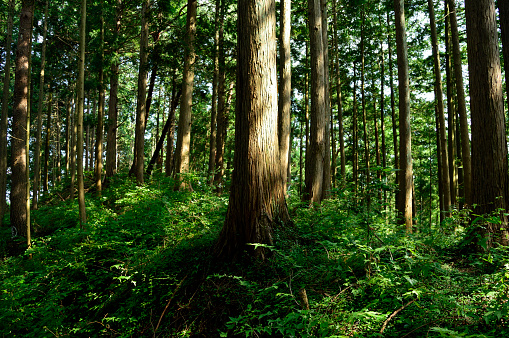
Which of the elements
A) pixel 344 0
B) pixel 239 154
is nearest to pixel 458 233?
pixel 239 154

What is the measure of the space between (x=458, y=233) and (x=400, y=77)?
5167mm

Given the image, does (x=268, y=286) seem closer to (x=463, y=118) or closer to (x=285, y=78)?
(x=285, y=78)

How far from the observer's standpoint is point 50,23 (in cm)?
1772

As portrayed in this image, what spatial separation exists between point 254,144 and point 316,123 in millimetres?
5158

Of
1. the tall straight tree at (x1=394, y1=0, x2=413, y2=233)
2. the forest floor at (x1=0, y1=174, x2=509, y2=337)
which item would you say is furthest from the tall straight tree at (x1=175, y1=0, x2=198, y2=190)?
the tall straight tree at (x1=394, y1=0, x2=413, y2=233)

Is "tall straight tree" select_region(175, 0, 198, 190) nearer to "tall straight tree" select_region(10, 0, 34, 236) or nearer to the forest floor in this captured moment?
the forest floor

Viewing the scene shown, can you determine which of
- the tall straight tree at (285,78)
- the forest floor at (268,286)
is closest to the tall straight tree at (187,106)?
the tall straight tree at (285,78)

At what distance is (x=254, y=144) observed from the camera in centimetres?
449

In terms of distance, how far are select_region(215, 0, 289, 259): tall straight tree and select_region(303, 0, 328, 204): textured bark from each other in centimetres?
434

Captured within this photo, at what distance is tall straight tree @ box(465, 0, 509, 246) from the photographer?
458cm

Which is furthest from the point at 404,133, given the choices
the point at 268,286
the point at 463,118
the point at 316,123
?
the point at 268,286

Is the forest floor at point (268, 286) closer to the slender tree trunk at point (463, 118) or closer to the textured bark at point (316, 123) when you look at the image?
the textured bark at point (316, 123)

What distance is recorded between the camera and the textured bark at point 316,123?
8883 mm

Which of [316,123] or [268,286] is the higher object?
[316,123]
